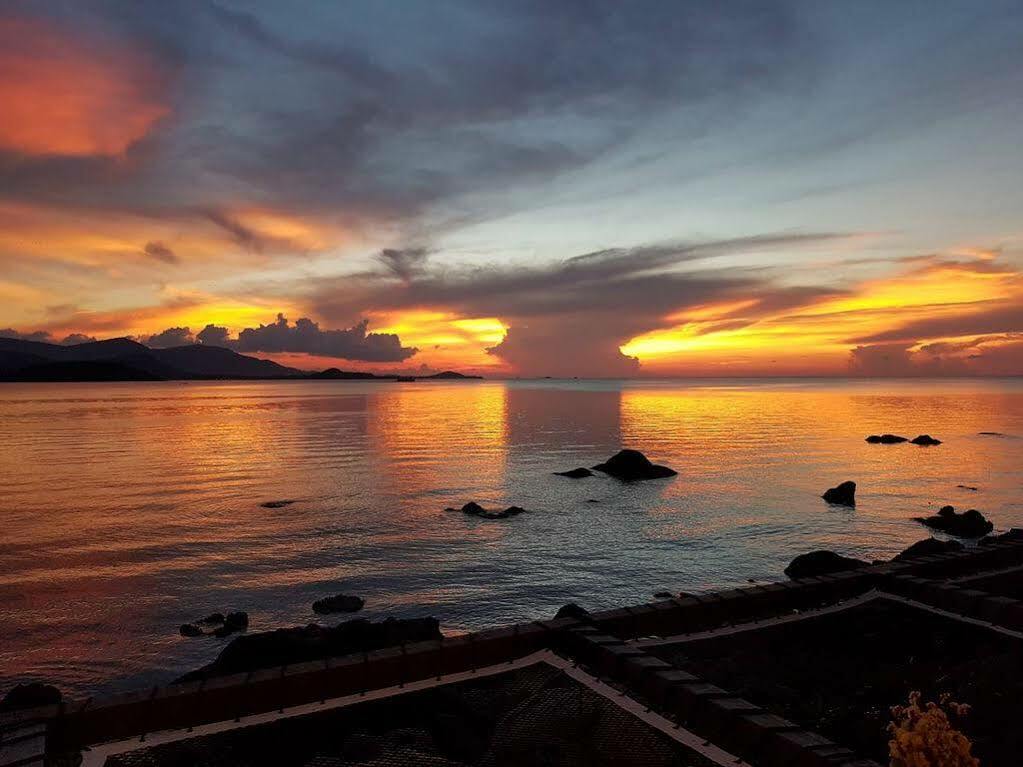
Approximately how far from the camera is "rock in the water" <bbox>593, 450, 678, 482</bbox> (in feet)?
144

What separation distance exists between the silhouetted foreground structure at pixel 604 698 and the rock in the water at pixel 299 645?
370cm

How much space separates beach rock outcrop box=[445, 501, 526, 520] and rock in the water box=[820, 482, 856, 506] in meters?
17.6

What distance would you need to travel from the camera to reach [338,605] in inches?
760

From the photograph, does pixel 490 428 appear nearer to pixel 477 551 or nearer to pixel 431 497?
pixel 431 497

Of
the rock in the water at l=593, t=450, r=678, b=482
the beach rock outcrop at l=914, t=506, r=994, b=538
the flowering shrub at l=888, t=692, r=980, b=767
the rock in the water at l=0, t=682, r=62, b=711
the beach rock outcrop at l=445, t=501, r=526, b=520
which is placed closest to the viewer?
the flowering shrub at l=888, t=692, r=980, b=767

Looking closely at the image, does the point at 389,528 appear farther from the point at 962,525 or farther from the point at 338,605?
the point at 962,525

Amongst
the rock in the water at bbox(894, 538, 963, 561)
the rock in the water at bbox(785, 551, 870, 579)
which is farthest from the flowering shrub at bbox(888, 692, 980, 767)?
the rock in the water at bbox(894, 538, 963, 561)

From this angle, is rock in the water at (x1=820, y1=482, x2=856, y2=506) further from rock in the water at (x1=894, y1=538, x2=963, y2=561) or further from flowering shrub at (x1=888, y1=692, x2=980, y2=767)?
flowering shrub at (x1=888, y1=692, x2=980, y2=767)

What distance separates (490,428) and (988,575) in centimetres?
7314

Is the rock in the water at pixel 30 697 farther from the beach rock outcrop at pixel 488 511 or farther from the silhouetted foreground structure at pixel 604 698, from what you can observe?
the beach rock outcrop at pixel 488 511

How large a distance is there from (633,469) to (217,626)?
102 feet

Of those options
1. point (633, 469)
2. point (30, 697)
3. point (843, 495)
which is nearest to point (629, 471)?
point (633, 469)

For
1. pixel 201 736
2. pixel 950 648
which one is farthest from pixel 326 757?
pixel 950 648

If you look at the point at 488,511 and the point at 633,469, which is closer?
the point at 488,511
